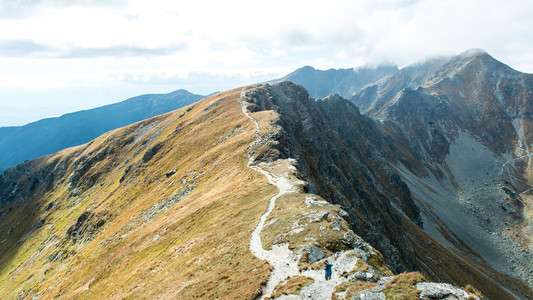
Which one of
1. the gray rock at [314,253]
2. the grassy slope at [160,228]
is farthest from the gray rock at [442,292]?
the grassy slope at [160,228]

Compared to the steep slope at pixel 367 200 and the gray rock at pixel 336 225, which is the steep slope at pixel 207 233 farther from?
the steep slope at pixel 367 200

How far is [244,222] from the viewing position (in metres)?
32.6

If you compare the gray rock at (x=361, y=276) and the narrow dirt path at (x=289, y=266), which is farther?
the gray rock at (x=361, y=276)

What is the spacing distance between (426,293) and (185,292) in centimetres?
1827

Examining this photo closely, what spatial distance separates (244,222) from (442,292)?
858 inches

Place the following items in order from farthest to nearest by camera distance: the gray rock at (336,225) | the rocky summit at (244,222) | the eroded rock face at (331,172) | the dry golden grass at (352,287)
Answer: the eroded rock face at (331,172)
the gray rock at (336,225)
the rocky summit at (244,222)
the dry golden grass at (352,287)

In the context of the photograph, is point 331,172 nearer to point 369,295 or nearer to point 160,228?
point 160,228

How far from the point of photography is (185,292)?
2328 centimetres

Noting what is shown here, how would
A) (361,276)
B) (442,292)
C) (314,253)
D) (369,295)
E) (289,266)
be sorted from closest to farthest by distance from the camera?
(442,292) → (369,295) → (361,276) → (289,266) → (314,253)

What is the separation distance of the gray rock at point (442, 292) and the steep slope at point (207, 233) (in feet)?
0.20

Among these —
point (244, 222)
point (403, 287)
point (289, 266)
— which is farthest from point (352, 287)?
point (244, 222)

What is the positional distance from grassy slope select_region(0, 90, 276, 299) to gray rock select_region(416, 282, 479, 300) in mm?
10567

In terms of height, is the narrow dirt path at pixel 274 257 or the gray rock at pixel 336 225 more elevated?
the gray rock at pixel 336 225

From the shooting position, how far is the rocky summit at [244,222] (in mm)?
22062
